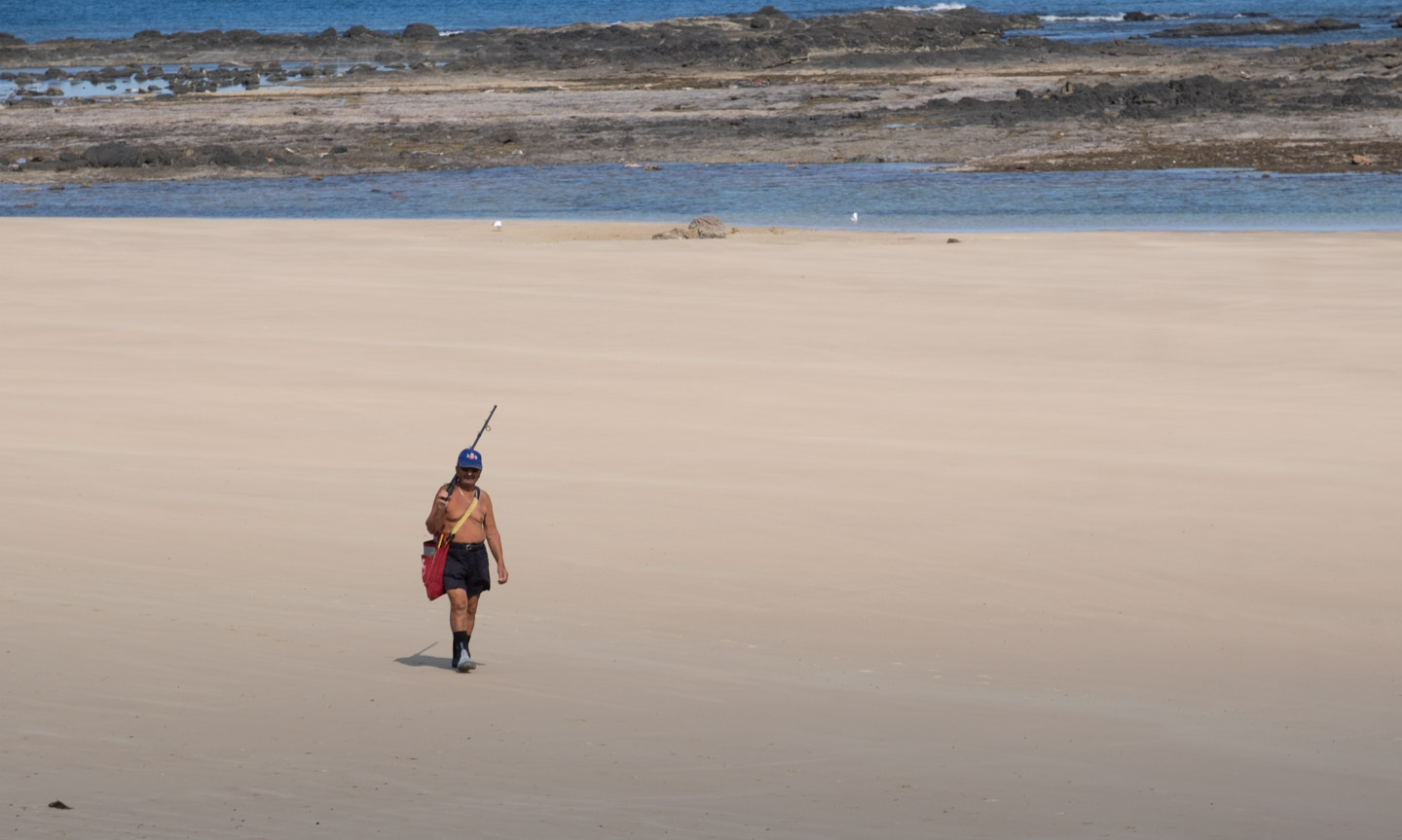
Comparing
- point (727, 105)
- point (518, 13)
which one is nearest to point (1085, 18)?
point (518, 13)

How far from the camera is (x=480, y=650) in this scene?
332 inches

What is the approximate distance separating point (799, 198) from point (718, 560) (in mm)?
21919

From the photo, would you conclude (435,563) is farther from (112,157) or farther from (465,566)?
(112,157)

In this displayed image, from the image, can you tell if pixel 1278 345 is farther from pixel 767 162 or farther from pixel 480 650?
pixel 767 162

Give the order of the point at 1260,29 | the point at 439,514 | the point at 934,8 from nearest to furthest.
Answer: the point at 439,514 < the point at 1260,29 < the point at 934,8

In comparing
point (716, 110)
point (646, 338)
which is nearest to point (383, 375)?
point (646, 338)

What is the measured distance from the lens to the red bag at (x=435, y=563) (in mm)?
7703

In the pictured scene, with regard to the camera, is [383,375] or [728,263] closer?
[383,375]

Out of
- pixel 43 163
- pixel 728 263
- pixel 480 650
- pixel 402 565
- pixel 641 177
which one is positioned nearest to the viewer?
pixel 480 650

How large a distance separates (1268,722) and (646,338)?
461 inches

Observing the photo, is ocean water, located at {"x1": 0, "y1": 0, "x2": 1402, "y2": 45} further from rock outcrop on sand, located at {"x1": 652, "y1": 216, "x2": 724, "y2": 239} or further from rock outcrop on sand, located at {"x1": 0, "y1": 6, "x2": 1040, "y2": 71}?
rock outcrop on sand, located at {"x1": 652, "y1": 216, "x2": 724, "y2": 239}

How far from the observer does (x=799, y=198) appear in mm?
31516

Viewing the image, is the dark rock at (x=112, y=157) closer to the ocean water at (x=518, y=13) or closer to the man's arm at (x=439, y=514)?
the man's arm at (x=439, y=514)

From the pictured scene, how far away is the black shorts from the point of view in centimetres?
771
